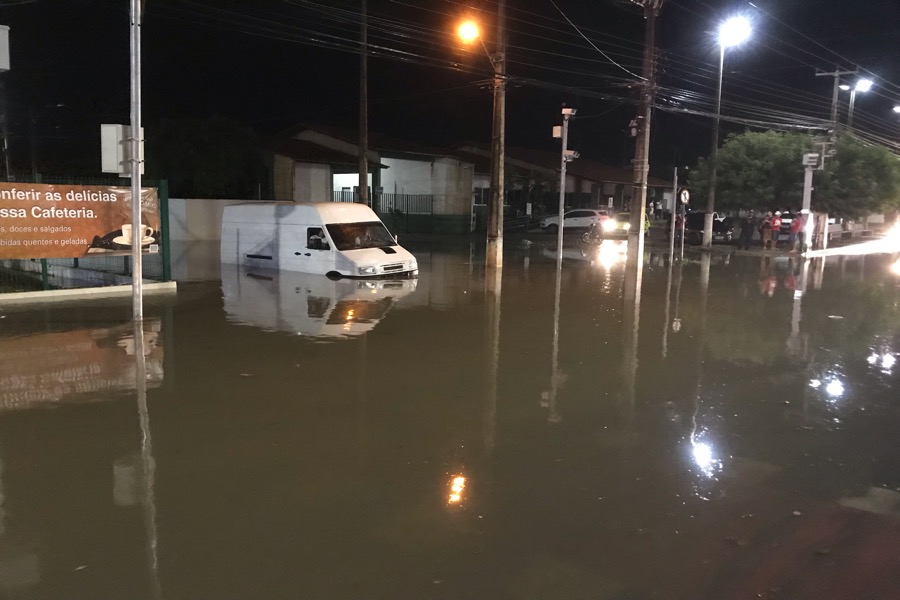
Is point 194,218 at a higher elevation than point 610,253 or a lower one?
higher

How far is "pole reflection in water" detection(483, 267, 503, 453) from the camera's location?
6.62m

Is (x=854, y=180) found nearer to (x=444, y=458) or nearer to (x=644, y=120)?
(x=644, y=120)

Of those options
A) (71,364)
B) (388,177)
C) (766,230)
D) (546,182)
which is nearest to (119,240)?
(71,364)

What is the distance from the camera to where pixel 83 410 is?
6.98 m

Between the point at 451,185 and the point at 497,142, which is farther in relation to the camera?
the point at 451,185

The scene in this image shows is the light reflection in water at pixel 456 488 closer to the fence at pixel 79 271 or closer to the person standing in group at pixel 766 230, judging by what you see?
the fence at pixel 79 271

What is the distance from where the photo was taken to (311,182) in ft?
121

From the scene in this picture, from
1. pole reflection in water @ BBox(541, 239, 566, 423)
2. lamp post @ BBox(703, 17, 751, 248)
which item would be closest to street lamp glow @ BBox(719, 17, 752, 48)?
lamp post @ BBox(703, 17, 751, 248)

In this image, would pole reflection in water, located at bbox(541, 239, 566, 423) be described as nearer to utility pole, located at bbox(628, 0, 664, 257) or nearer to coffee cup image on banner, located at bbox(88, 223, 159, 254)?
coffee cup image on banner, located at bbox(88, 223, 159, 254)

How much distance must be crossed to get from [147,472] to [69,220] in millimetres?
9696

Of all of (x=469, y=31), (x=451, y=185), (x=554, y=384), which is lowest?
(x=554, y=384)

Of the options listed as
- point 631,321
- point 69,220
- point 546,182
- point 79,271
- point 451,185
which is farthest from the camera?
point 546,182

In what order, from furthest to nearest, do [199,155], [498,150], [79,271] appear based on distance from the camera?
[199,155] → [498,150] → [79,271]

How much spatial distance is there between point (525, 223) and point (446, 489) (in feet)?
137
